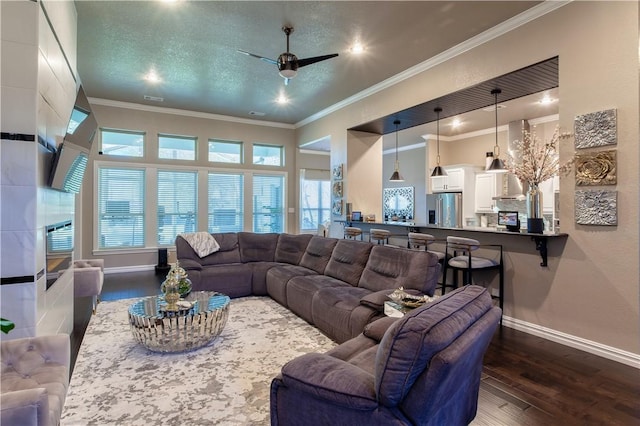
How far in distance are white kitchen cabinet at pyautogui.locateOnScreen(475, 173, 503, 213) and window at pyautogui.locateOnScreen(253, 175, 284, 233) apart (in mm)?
4725

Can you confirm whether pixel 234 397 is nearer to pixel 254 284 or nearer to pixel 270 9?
pixel 254 284

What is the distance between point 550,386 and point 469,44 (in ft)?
12.3

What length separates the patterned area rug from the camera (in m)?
2.12

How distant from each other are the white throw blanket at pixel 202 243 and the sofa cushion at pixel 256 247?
42 centimetres

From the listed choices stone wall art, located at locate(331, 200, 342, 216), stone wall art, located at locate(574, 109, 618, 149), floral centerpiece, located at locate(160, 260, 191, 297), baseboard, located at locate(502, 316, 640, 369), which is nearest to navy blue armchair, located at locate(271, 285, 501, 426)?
floral centerpiece, located at locate(160, 260, 191, 297)

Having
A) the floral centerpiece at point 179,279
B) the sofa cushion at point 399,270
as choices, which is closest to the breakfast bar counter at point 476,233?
the sofa cushion at point 399,270

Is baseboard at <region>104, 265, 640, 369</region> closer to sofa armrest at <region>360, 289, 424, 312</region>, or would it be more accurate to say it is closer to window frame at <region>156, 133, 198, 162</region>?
sofa armrest at <region>360, 289, 424, 312</region>

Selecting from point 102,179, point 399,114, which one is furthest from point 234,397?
point 102,179

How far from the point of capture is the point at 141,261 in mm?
6969

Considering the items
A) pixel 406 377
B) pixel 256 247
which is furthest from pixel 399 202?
pixel 406 377

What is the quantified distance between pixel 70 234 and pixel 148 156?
150 inches

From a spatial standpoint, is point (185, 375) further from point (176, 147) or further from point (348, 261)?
point (176, 147)

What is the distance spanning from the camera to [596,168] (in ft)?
10.0

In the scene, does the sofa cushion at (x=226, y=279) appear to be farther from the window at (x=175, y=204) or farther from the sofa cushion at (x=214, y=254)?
the window at (x=175, y=204)
